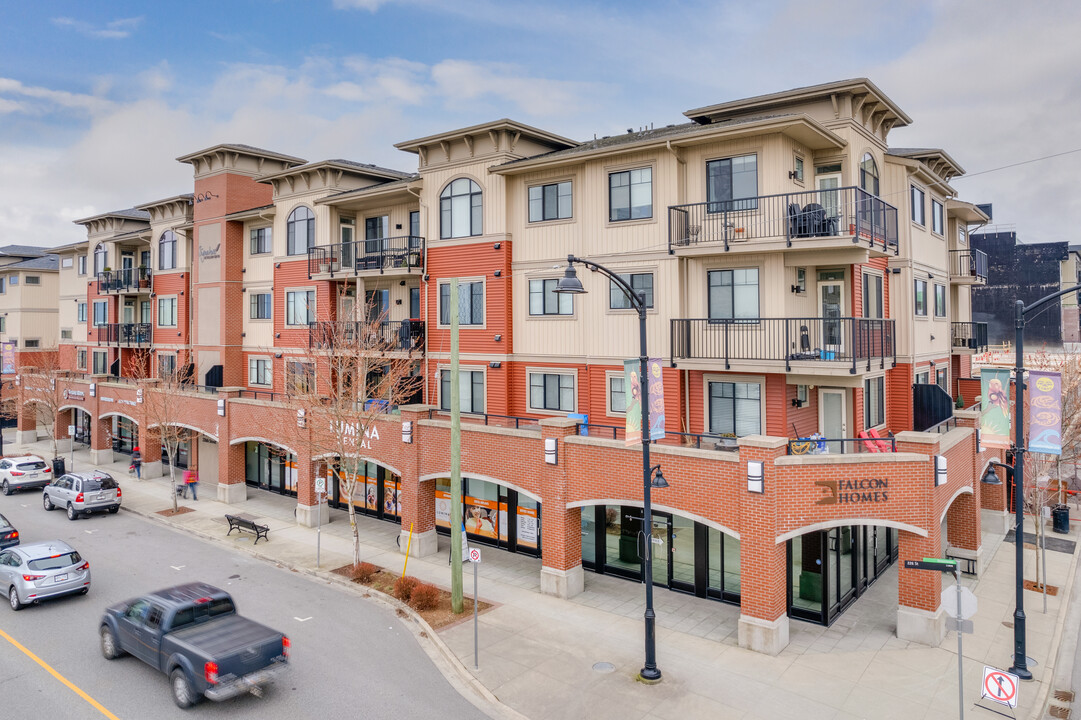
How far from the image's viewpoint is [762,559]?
16.8 m

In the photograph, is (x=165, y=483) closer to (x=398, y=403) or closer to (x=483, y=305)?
(x=398, y=403)

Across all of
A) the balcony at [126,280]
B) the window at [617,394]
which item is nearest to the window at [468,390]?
the window at [617,394]

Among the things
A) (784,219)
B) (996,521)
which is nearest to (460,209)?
(784,219)

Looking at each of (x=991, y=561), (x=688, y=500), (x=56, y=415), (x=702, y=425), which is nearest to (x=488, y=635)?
(x=688, y=500)

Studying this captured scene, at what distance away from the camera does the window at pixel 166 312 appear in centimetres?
4175

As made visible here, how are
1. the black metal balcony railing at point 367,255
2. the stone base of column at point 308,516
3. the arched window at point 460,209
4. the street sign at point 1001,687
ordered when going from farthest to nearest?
the stone base of column at point 308,516 < the black metal balcony railing at point 367,255 < the arched window at point 460,209 < the street sign at point 1001,687

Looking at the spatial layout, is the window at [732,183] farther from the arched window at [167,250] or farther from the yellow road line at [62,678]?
the arched window at [167,250]

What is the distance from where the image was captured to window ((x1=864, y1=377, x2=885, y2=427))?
22.4 m

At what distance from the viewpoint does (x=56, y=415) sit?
4425 cm

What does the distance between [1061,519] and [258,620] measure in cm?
3015

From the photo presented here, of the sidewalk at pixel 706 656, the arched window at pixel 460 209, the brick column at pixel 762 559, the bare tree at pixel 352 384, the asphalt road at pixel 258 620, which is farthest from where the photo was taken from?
the arched window at pixel 460 209

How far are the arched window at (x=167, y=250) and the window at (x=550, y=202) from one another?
2749 cm

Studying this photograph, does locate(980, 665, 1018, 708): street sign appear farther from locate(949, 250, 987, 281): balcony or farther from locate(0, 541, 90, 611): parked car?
locate(949, 250, 987, 281): balcony

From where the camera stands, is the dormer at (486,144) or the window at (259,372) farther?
the window at (259,372)
